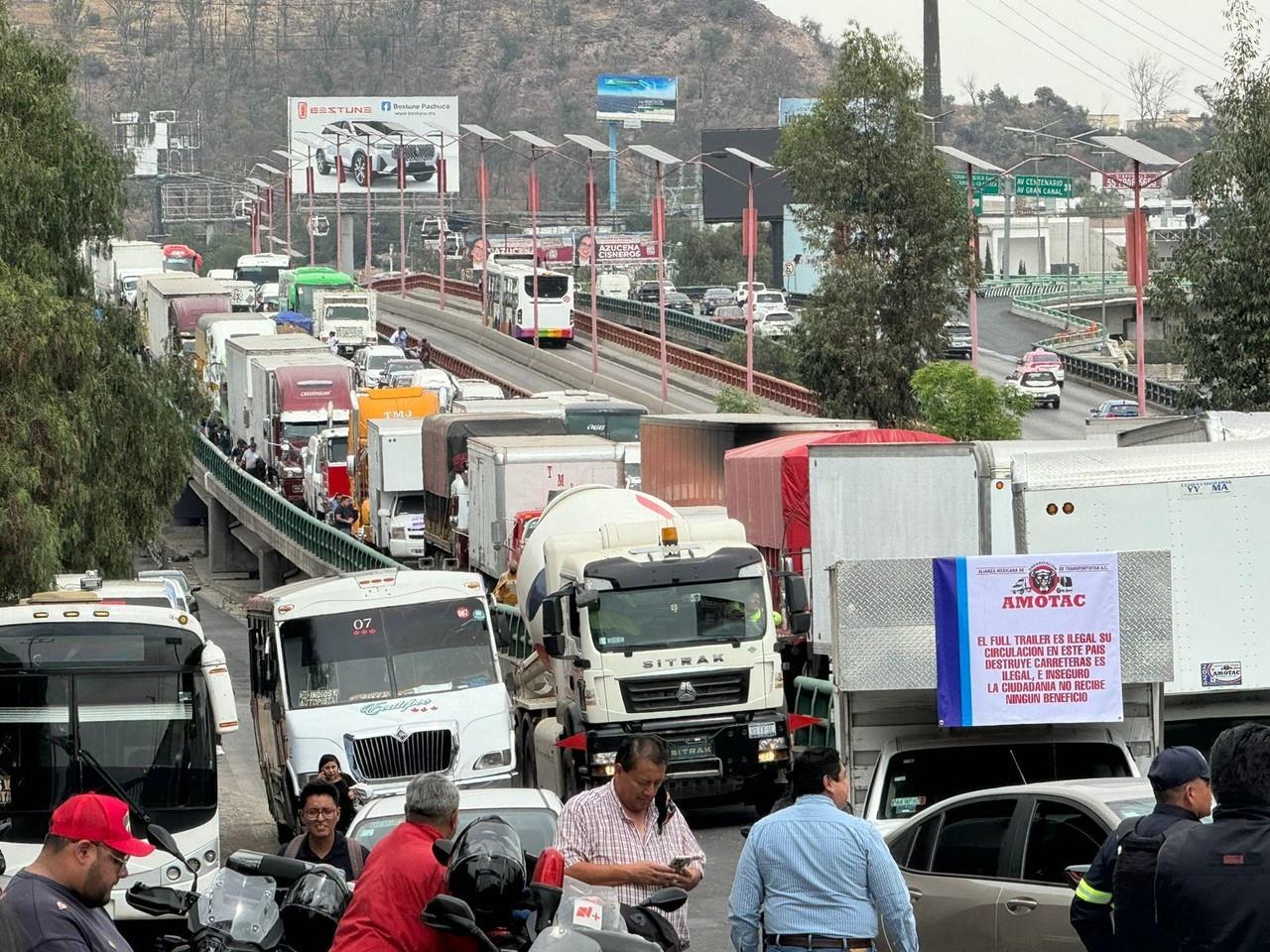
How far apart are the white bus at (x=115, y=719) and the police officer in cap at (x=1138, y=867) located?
10.0 meters

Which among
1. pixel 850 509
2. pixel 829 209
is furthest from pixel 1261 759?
pixel 829 209

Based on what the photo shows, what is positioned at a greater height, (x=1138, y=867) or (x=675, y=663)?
(x=1138, y=867)

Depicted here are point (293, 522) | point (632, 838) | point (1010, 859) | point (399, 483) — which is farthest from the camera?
point (293, 522)

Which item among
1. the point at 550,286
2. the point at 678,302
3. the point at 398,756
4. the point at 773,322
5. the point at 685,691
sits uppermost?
the point at 550,286

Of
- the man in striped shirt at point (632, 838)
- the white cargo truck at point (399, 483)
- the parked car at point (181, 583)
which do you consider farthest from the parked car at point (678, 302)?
the man in striped shirt at point (632, 838)

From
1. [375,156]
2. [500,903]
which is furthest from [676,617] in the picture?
[375,156]

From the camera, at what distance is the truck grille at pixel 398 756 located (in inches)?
804

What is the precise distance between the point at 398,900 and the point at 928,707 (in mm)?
8813

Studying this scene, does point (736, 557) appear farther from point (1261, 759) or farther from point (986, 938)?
point (1261, 759)

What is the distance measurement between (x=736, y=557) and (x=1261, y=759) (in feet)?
49.1

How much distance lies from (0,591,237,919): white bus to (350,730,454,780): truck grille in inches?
119

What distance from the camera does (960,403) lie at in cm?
4350

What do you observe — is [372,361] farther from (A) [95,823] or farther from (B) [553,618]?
(A) [95,823]

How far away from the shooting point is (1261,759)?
254 inches
